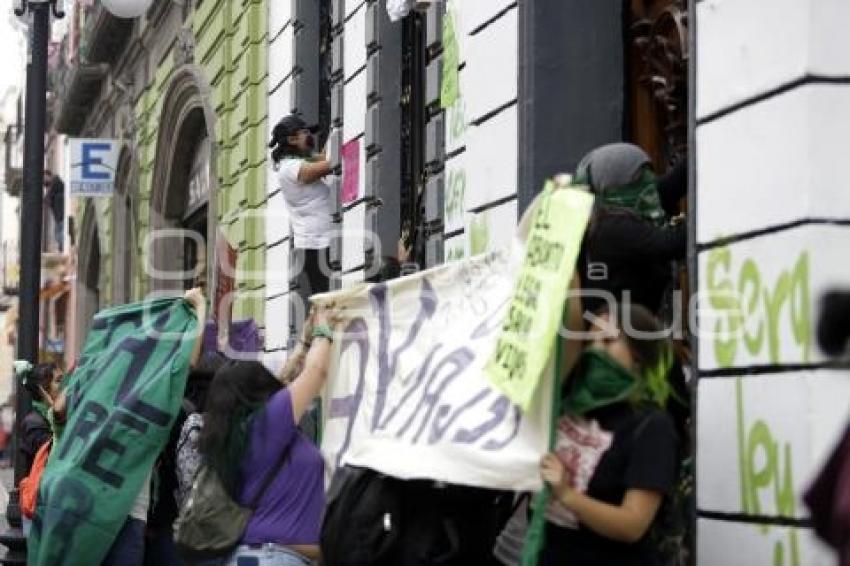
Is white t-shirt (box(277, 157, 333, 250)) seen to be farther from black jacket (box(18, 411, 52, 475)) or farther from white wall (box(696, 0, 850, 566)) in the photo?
white wall (box(696, 0, 850, 566))

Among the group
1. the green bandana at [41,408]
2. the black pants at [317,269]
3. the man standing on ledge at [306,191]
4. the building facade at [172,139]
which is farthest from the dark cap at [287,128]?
the building facade at [172,139]

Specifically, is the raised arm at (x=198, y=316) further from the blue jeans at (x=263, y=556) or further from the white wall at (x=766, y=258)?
the white wall at (x=766, y=258)

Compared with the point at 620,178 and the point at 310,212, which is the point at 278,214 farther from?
the point at 620,178

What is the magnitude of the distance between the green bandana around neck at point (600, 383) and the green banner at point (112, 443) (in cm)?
300

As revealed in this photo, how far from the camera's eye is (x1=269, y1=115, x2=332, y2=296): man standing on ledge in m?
12.2

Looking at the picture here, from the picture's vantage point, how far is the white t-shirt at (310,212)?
12930 mm

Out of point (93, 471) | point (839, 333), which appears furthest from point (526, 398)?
point (93, 471)

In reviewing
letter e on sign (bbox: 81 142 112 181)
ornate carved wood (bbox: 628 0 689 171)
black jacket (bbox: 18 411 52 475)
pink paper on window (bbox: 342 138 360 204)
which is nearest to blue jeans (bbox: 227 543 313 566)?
ornate carved wood (bbox: 628 0 689 171)

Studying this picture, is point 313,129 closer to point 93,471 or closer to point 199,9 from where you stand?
point 93,471

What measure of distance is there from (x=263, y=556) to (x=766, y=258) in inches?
81.7

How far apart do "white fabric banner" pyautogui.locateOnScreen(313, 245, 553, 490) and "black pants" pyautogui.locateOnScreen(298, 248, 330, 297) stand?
675cm

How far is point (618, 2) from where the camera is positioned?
8.80 m

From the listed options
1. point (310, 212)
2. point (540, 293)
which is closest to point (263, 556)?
point (540, 293)

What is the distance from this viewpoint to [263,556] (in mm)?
6410
